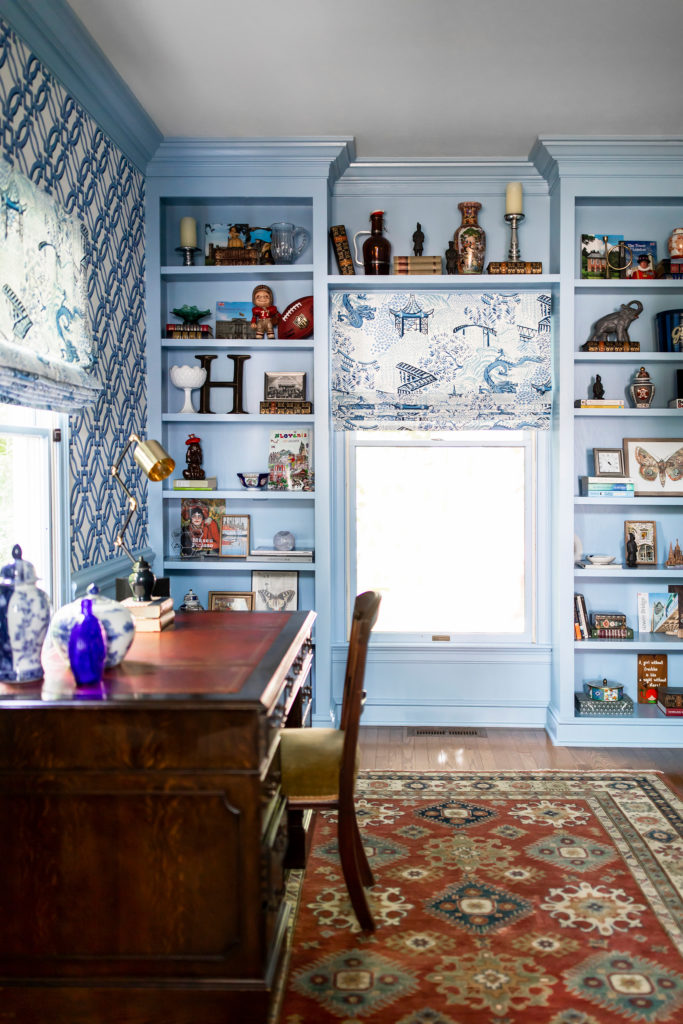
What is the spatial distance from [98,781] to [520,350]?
10.2 feet

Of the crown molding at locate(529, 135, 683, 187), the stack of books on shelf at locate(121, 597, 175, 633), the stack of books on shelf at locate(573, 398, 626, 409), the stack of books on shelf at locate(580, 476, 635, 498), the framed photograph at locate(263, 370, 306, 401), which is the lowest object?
the stack of books on shelf at locate(121, 597, 175, 633)

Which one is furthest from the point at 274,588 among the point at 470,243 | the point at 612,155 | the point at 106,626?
the point at 612,155

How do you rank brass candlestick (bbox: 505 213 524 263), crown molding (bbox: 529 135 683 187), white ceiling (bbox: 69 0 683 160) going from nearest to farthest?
white ceiling (bbox: 69 0 683 160)
crown molding (bbox: 529 135 683 187)
brass candlestick (bbox: 505 213 524 263)

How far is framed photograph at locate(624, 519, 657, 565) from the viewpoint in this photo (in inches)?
167

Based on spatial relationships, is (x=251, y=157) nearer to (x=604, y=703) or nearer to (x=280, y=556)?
(x=280, y=556)

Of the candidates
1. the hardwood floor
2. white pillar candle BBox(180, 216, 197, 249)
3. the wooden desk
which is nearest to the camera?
the wooden desk

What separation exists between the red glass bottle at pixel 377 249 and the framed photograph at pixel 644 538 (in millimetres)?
1789

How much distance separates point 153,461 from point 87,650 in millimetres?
803

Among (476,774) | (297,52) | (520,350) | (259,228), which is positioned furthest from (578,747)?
(297,52)

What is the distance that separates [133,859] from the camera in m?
1.86

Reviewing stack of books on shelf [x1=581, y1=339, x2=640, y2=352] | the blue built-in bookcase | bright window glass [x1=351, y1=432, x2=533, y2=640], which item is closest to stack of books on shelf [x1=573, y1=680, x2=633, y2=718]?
the blue built-in bookcase

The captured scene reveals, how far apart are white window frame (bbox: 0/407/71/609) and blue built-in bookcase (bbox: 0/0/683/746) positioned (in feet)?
1.75

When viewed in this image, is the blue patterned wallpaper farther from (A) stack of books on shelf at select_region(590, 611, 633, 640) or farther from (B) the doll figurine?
(A) stack of books on shelf at select_region(590, 611, 633, 640)

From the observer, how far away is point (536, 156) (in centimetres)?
412
